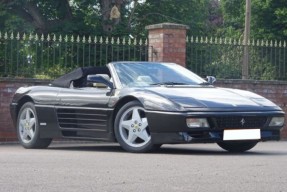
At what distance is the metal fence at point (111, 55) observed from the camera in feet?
51.8

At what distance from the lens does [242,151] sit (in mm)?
11688

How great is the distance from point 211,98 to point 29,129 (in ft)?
10.4

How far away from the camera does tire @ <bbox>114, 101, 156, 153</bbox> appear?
11.0 metres

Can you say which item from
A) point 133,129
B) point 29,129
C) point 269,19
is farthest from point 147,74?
point 269,19

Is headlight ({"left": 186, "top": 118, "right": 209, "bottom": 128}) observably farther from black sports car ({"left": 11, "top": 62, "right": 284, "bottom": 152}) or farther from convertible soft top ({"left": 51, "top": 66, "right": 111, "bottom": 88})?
convertible soft top ({"left": 51, "top": 66, "right": 111, "bottom": 88})

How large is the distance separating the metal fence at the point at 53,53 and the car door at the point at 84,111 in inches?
143

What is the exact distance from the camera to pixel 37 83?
50.2 feet

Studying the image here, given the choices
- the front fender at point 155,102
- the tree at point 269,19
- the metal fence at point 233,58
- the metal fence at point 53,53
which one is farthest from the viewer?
the tree at point 269,19

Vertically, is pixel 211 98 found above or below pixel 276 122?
above

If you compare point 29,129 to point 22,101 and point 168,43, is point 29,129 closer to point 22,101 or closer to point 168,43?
point 22,101

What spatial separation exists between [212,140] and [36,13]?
28.1m

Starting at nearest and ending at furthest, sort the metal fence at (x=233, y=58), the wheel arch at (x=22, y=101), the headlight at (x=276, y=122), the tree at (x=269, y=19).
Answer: the headlight at (x=276, y=122)
the wheel arch at (x=22, y=101)
the metal fence at (x=233, y=58)
the tree at (x=269, y=19)

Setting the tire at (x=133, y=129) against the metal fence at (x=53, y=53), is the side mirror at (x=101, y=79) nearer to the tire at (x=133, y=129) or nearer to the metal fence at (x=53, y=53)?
the tire at (x=133, y=129)

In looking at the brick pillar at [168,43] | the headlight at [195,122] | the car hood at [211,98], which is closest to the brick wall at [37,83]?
the brick pillar at [168,43]
